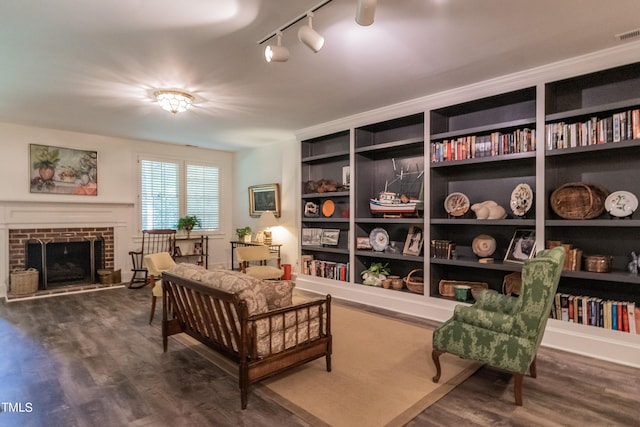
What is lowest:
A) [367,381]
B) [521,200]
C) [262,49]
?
[367,381]

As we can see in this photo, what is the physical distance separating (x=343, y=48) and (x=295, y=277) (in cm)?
425

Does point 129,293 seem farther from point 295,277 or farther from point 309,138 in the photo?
point 309,138

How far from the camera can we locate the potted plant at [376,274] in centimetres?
496

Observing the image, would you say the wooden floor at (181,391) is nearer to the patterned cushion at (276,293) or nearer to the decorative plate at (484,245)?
the patterned cushion at (276,293)

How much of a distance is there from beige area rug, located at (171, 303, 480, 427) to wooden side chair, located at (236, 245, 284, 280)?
1.68 meters

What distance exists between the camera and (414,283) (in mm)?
4488

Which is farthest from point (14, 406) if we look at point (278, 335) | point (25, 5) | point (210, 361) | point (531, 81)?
point (531, 81)

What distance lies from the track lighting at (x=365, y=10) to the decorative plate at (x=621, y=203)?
2783 mm

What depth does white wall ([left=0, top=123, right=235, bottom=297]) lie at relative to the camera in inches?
219

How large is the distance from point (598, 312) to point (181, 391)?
3.62m

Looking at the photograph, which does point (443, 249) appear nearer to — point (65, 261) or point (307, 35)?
→ point (307, 35)

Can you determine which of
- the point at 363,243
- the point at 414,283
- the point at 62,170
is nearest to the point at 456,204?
the point at 414,283

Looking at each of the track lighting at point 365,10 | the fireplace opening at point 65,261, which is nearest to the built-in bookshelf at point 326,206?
the track lighting at point 365,10

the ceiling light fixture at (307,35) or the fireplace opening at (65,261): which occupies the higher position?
the ceiling light fixture at (307,35)
